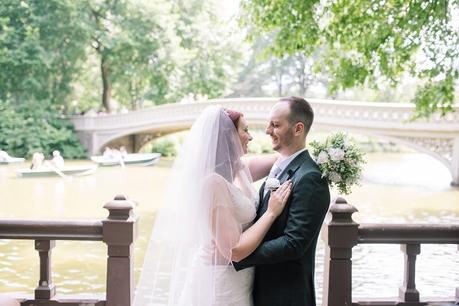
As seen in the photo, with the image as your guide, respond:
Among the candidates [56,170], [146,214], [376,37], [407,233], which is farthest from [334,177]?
[56,170]

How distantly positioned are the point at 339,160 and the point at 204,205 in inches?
25.4

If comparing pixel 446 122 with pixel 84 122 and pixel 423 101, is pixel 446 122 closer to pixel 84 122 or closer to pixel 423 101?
pixel 423 101

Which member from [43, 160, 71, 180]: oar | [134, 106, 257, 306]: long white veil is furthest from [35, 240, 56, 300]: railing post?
[43, 160, 71, 180]: oar

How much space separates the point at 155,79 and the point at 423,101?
2268 cm

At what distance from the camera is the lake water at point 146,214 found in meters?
8.23

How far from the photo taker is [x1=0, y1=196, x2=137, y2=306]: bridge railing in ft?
11.2

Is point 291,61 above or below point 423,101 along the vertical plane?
above

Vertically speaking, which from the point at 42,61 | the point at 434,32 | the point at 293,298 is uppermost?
the point at 42,61

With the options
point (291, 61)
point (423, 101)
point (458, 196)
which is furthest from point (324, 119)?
point (291, 61)

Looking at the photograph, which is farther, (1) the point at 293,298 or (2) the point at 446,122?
(2) the point at 446,122

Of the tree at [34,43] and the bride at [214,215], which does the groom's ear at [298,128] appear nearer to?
the bride at [214,215]

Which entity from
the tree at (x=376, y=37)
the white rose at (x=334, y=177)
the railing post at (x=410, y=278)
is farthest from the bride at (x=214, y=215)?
the tree at (x=376, y=37)

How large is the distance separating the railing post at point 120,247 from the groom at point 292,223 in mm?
1030

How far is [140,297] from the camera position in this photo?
309 cm
